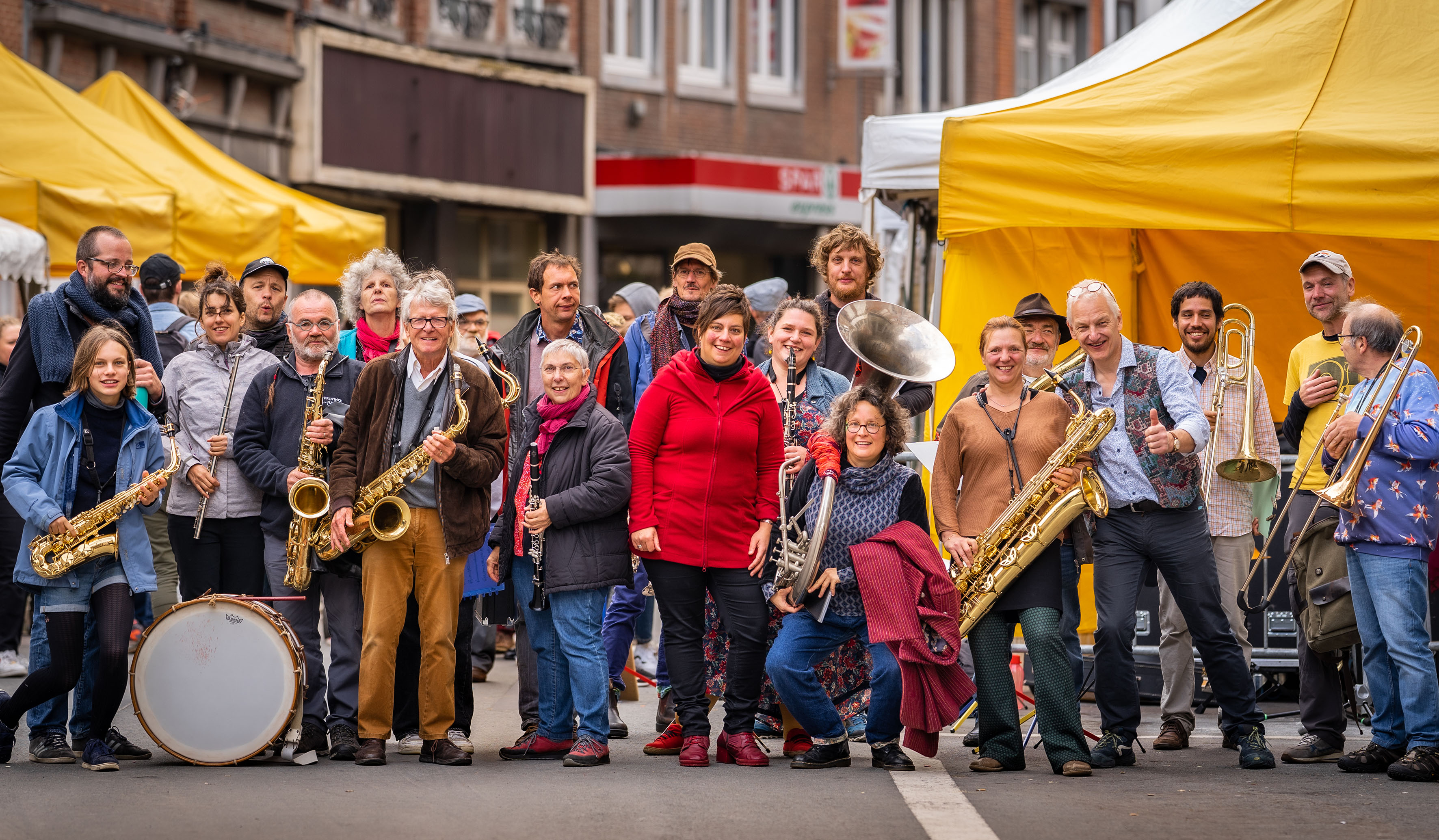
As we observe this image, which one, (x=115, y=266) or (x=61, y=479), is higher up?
(x=115, y=266)

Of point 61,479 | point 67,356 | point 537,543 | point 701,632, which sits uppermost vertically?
point 67,356

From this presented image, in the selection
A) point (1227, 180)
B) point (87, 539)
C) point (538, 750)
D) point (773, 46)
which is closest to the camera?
point (87, 539)

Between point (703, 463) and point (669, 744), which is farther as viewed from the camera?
point (669, 744)

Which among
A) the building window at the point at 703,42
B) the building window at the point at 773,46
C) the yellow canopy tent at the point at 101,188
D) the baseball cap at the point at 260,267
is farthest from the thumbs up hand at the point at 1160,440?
the building window at the point at 773,46

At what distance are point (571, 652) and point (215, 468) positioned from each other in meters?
1.73

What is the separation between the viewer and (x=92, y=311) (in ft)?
24.5

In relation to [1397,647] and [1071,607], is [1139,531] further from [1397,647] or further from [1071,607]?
[1397,647]

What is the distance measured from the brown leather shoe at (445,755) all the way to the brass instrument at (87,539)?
4.77 feet

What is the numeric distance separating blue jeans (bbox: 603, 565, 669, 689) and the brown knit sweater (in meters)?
1.54

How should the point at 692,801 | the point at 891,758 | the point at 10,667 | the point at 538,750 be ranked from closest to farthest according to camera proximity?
the point at 692,801 < the point at 891,758 < the point at 538,750 < the point at 10,667

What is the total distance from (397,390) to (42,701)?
5.95 ft

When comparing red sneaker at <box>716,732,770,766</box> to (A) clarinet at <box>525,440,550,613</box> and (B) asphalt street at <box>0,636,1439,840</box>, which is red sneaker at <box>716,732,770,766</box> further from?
(A) clarinet at <box>525,440,550,613</box>

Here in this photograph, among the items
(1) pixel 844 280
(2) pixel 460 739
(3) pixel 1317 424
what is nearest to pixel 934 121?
(1) pixel 844 280

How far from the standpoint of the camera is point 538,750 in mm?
7242
